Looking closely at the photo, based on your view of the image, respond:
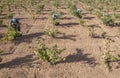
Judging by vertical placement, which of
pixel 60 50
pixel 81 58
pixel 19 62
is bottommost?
pixel 81 58

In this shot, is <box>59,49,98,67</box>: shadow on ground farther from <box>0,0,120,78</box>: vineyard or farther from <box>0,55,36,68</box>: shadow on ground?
<box>0,55,36,68</box>: shadow on ground

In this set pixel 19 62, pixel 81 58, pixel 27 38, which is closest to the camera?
pixel 19 62

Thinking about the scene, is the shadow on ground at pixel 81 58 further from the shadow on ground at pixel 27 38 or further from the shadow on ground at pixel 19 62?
the shadow on ground at pixel 27 38

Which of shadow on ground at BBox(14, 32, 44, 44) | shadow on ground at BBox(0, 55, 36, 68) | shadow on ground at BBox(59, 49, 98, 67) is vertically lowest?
shadow on ground at BBox(59, 49, 98, 67)

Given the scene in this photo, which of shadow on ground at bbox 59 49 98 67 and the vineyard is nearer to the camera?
the vineyard

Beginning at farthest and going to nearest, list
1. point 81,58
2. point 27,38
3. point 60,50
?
point 27,38 < point 81,58 < point 60,50

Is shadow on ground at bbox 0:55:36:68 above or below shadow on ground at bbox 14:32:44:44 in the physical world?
below

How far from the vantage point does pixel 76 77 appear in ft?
24.6

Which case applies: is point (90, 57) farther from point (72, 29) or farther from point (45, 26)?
point (45, 26)

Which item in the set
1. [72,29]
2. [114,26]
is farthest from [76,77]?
[114,26]

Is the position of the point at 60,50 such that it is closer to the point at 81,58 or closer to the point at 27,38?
the point at 81,58

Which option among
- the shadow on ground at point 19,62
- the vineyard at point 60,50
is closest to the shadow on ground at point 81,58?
the vineyard at point 60,50

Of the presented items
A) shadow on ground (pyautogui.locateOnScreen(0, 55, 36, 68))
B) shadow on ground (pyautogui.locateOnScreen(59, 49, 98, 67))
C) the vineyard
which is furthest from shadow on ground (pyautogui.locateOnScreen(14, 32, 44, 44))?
shadow on ground (pyautogui.locateOnScreen(59, 49, 98, 67))

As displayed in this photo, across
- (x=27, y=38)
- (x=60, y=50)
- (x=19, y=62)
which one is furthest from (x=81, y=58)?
(x=27, y=38)
